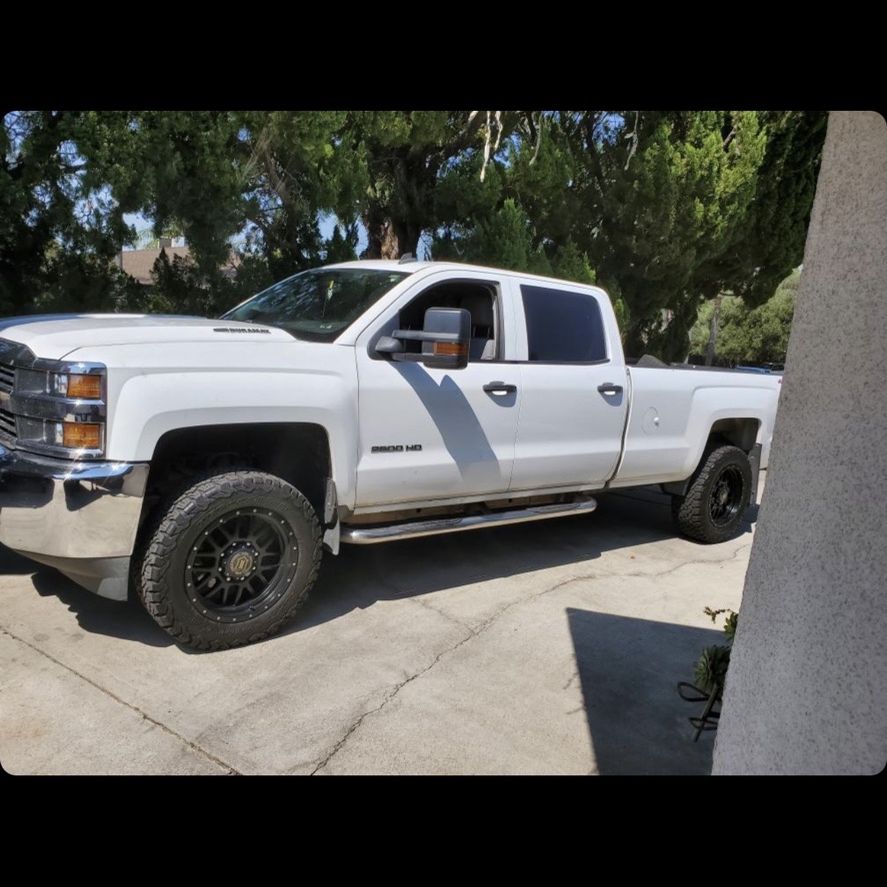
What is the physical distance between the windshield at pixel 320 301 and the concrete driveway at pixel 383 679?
1.65 metres

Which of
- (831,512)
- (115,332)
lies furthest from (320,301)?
(831,512)

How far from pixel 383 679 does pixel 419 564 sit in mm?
1659

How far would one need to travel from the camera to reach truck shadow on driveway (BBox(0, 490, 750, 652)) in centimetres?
395

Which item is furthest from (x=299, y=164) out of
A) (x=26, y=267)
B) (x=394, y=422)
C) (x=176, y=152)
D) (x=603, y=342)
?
(x=394, y=422)

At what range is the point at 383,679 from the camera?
3.47m

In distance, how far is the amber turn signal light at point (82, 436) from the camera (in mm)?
3096

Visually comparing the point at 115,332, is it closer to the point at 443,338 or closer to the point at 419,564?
the point at 443,338

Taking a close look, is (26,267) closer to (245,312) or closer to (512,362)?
(245,312)

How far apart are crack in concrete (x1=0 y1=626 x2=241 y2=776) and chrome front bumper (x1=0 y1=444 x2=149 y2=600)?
18.8 inches

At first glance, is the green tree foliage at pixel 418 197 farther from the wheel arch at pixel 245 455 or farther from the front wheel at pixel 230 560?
the front wheel at pixel 230 560

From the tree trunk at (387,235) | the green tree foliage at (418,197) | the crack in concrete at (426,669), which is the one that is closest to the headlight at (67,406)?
the crack in concrete at (426,669)

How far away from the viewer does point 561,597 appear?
15.3 ft

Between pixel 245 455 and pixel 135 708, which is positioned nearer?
pixel 135 708

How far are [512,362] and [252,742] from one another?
271cm
